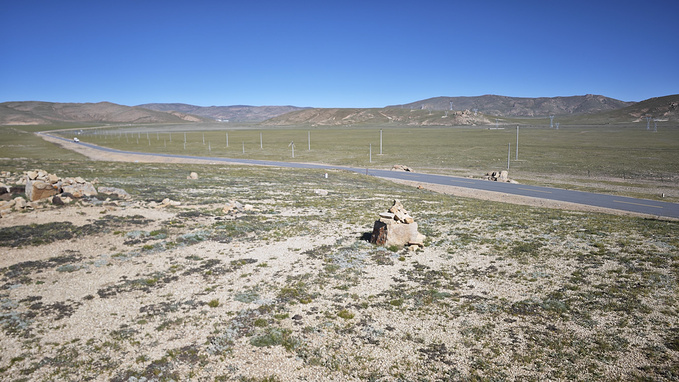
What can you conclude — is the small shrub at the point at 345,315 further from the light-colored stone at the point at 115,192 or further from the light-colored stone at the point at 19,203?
the light-colored stone at the point at 19,203

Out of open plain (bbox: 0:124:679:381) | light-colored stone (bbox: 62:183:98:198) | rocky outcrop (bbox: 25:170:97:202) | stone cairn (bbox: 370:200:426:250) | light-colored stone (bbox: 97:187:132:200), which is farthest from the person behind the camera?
light-colored stone (bbox: 97:187:132:200)

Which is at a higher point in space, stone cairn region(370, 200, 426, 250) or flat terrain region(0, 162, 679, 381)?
stone cairn region(370, 200, 426, 250)

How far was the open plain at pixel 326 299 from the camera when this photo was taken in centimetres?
873

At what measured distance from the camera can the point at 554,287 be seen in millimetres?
12648

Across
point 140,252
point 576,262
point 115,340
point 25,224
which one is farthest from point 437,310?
point 25,224

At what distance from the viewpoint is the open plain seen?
28.7 ft

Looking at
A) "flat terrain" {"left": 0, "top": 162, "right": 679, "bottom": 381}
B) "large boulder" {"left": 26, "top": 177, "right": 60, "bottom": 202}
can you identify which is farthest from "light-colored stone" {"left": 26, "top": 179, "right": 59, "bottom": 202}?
"flat terrain" {"left": 0, "top": 162, "right": 679, "bottom": 381}

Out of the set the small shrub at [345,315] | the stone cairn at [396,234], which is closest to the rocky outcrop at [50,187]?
the stone cairn at [396,234]

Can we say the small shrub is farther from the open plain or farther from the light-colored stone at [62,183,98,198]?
the light-colored stone at [62,183,98,198]

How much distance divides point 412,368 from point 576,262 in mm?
9714

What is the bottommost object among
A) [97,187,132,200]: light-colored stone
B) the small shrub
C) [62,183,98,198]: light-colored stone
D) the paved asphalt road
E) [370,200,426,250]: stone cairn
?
the paved asphalt road

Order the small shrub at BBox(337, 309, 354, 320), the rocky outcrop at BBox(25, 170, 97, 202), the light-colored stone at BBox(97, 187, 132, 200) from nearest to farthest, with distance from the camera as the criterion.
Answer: the small shrub at BBox(337, 309, 354, 320) → the rocky outcrop at BBox(25, 170, 97, 202) → the light-colored stone at BBox(97, 187, 132, 200)

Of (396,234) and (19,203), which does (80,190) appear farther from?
(396,234)

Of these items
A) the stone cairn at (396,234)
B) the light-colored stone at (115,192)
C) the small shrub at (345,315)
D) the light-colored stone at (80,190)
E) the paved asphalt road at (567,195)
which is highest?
the light-colored stone at (80,190)
